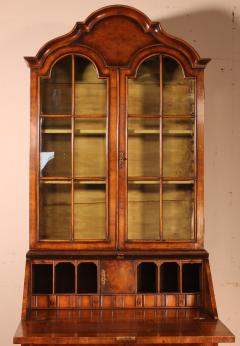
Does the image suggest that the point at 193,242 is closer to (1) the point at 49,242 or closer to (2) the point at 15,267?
(1) the point at 49,242

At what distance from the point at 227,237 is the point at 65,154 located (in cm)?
112

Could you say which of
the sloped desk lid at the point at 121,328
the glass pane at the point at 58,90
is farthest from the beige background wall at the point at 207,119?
the sloped desk lid at the point at 121,328

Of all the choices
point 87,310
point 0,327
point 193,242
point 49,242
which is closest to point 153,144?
point 193,242

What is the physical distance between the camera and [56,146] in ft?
8.01

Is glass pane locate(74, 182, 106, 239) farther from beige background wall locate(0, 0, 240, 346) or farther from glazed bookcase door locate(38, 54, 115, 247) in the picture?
beige background wall locate(0, 0, 240, 346)

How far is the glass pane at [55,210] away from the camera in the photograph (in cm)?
242

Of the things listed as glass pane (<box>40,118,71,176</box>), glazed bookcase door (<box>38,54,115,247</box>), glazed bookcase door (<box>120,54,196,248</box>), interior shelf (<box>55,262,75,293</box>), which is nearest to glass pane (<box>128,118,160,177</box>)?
glazed bookcase door (<box>120,54,196,248</box>)

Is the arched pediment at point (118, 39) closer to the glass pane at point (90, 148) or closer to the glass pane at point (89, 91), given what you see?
the glass pane at point (89, 91)

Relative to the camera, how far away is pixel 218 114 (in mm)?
2973

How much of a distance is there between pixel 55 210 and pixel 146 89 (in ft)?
2.34

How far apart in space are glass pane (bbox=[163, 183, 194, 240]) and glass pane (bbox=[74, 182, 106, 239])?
0.29 metres

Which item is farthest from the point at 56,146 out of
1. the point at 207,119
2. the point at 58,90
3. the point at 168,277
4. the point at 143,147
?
the point at 207,119

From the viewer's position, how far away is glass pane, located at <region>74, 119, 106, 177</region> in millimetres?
2439

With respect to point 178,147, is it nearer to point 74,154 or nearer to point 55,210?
point 74,154
